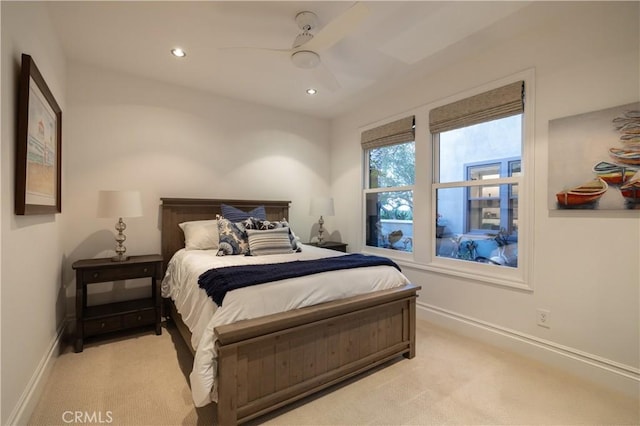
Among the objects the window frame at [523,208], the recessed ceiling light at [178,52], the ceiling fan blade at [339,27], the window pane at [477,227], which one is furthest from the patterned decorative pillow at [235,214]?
the window frame at [523,208]

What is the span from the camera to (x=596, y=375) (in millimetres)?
2045

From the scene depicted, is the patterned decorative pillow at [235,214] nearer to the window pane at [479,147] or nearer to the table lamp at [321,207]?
the table lamp at [321,207]

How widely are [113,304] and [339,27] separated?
314 centimetres

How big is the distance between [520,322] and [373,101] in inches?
116

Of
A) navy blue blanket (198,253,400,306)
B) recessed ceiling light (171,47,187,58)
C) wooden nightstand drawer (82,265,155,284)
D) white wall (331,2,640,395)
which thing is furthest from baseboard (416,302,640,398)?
recessed ceiling light (171,47,187,58)

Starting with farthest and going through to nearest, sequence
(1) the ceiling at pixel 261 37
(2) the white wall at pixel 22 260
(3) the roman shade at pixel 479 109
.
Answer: (3) the roman shade at pixel 479 109, (1) the ceiling at pixel 261 37, (2) the white wall at pixel 22 260

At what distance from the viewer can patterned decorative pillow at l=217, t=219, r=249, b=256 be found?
9.08 feet

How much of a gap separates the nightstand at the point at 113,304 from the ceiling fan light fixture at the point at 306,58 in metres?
2.20

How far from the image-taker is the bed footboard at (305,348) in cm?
157

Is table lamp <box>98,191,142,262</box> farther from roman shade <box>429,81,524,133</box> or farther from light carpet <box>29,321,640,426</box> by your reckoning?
roman shade <box>429,81,524,133</box>

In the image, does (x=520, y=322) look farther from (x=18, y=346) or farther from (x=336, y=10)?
(x=18, y=346)

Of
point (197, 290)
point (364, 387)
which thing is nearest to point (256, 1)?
point (197, 290)

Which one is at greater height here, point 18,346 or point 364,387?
point 18,346

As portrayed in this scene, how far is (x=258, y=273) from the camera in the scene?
191cm
